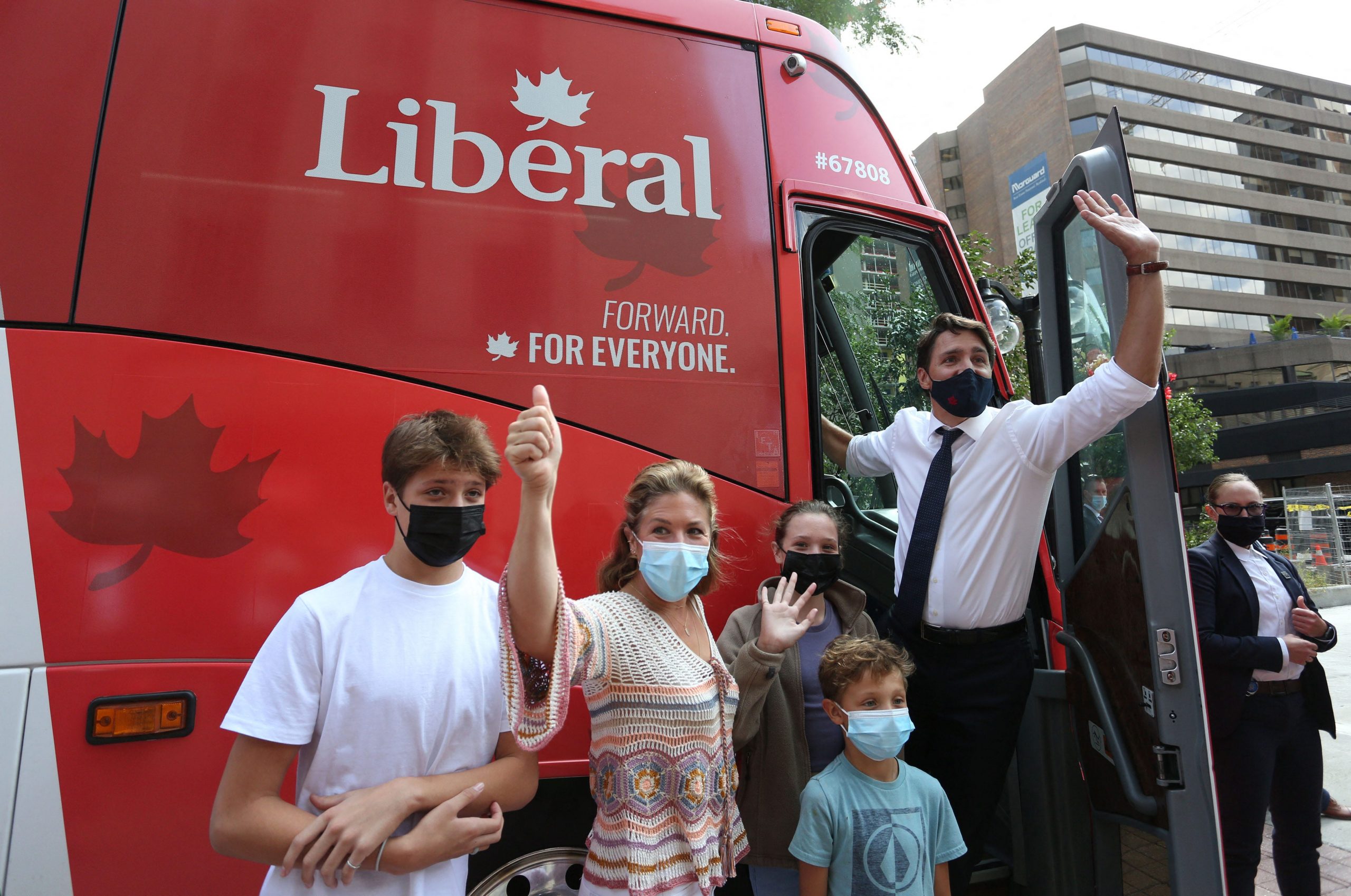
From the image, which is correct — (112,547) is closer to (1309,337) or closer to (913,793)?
(913,793)

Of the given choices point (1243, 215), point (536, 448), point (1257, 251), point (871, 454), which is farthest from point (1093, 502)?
point (1257, 251)

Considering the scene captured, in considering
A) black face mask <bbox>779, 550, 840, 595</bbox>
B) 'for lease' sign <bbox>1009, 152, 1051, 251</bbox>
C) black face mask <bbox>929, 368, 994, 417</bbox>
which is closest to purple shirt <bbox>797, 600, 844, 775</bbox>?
black face mask <bbox>779, 550, 840, 595</bbox>

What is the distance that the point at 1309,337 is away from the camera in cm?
4206

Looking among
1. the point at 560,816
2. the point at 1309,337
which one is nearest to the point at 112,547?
the point at 560,816

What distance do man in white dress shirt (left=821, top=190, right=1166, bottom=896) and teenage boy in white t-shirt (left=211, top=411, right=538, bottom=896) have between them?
1332 millimetres

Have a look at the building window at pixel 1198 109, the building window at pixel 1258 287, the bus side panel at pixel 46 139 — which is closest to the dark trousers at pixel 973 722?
the bus side panel at pixel 46 139

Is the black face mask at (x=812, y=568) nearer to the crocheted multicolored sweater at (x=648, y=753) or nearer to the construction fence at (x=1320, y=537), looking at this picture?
the crocheted multicolored sweater at (x=648, y=753)

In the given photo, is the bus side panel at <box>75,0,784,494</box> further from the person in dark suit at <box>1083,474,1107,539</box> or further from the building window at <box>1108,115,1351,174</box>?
the building window at <box>1108,115,1351,174</box>

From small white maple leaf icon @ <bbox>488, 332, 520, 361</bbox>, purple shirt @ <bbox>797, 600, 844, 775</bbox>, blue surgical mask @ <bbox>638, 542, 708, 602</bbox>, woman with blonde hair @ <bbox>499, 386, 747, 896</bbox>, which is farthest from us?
small white maple leaf icon @ <bbox>488, 332, 520, 361</bbox>

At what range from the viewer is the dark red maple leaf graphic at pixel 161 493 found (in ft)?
6.24

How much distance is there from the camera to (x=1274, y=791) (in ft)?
10.4

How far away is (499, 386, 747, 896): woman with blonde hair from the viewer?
154cm

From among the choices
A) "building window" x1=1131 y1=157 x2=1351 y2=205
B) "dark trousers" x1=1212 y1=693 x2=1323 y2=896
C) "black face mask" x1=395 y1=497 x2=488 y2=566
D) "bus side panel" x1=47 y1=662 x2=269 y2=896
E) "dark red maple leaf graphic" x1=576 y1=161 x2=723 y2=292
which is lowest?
"dark trousers" x1=1212 y1=693 x2=1323 y2=896

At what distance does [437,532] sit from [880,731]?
124cm
